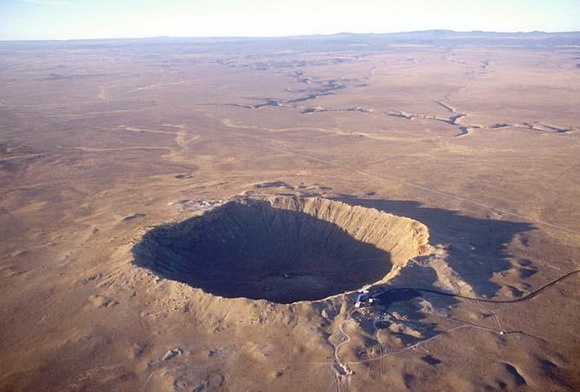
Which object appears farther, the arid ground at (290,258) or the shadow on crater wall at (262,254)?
the shadow on crater wall at (262,254)

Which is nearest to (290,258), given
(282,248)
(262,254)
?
(282,248)

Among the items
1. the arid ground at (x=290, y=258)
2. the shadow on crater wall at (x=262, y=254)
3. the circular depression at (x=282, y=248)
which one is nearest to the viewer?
the arid ground at (x=290, y=258)

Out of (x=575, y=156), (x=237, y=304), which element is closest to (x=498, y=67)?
(x=575, y=156)

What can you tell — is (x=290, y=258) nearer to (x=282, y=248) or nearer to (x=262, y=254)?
(x=282, y=248)

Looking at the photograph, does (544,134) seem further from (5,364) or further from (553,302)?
(5,364)

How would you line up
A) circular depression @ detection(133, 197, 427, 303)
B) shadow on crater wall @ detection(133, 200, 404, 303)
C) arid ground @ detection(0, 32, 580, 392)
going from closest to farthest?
arid ground @ detection(0, 32, 580, 392)
shadow on crater wall @ detection(133, 200, 404, 303)
circular depression @ detection(133, 197, 427, 303)
